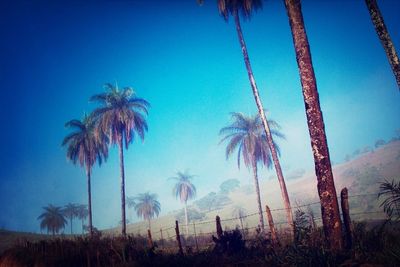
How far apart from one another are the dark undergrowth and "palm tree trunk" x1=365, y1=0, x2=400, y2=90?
5308 mm

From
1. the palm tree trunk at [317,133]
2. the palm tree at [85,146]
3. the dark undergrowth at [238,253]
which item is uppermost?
the palm tree at [85,146]

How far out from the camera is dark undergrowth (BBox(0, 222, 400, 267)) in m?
7.13

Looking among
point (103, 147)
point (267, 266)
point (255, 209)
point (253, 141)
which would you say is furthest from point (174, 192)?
point (267, 266)

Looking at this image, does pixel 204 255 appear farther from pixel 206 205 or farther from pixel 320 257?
pixel 206 205

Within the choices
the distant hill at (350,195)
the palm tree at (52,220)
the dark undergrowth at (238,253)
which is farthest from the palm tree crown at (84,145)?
the palm tree at (52,220)

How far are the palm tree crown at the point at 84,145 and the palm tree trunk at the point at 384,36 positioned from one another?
1374 inches

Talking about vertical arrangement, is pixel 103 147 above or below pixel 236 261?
above

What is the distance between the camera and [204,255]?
11.8 m

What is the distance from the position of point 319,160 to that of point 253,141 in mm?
24277

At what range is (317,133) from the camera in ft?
29.5

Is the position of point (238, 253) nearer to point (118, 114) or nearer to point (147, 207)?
point (118, 114)

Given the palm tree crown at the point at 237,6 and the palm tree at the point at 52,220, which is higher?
the palm tree crown at the point at 237,6

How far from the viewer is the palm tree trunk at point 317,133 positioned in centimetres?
826

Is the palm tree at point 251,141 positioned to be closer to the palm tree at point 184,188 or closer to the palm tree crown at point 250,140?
the palm tree crown at point 250,140
